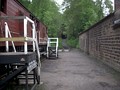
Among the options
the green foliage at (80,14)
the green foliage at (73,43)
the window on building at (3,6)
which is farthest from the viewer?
the green foliage at (73,43)

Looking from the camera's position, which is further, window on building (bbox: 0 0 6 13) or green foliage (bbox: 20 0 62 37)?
green foliage (bbox: 20 0 62 37)

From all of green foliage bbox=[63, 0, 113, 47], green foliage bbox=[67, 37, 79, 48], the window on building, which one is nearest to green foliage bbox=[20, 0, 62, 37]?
green foliage bbox=[63, 0, 113, 47]

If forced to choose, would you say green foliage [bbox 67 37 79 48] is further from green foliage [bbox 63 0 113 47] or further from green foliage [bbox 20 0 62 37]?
green foliage [bbox 20 0 62 37]

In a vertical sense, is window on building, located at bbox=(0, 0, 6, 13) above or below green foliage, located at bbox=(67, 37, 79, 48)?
above

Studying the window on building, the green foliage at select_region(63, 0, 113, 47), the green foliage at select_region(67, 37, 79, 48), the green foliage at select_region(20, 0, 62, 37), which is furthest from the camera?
the green foliage at select_region(67, 37, 79, 48)

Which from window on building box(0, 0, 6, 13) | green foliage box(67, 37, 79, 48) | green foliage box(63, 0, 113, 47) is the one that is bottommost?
green foliage box(67, 37, 79, 48)

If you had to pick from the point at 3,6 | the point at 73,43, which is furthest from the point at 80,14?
the point at 3,6

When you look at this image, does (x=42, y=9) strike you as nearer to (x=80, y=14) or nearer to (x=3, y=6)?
(x=80, y=14)

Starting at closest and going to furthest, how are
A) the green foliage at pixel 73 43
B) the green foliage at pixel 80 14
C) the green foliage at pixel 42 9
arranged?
the green foliage at pixel 42 9 < the green foliage at pixel 80 14 < the green foliage at pixel 73 43

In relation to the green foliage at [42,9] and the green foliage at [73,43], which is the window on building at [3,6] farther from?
the green foliage at [73,43]

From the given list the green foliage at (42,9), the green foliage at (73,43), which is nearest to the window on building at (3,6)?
the green foliage at (42,9)

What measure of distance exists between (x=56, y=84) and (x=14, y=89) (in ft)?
5.25

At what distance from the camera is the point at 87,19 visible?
145ft

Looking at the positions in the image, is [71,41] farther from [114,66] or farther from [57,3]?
[114,66]
